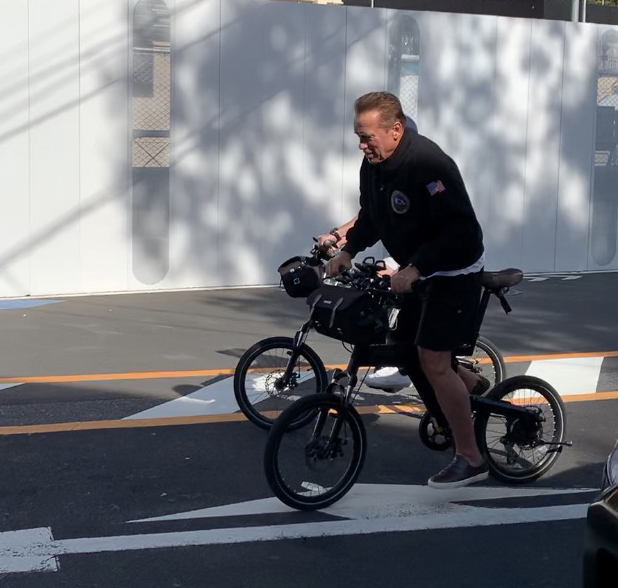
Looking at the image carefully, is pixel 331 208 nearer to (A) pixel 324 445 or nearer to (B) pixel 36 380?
(B) pixel 36 380

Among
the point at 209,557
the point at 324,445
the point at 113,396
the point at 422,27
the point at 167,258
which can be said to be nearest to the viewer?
the point at 209,557

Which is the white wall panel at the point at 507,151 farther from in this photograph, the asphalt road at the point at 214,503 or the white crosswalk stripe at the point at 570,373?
the asphalt road at the point at 214,503

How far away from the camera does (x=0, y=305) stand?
11.3 m

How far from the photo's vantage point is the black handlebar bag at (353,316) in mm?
5371

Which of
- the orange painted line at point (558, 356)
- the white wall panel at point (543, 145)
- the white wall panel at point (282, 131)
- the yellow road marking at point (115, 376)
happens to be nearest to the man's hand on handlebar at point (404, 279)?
the yellow road marking at point (115, 376)

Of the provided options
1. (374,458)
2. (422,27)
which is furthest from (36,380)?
(422,27)

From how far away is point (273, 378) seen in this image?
267 inches

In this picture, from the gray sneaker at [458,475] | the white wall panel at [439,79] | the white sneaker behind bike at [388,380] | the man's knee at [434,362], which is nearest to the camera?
the man's knee at [434,362]

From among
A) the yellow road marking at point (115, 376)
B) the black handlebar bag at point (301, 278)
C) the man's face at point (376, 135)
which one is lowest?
the yellow road marking at point (115, 376)

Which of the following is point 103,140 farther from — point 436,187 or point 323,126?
point 436,187

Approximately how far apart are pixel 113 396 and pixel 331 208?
224 inches

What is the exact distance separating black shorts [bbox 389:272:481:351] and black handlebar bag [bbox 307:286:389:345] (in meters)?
0.19

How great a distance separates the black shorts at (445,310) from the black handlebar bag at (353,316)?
193mm

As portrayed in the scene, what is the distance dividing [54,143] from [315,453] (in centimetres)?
710
